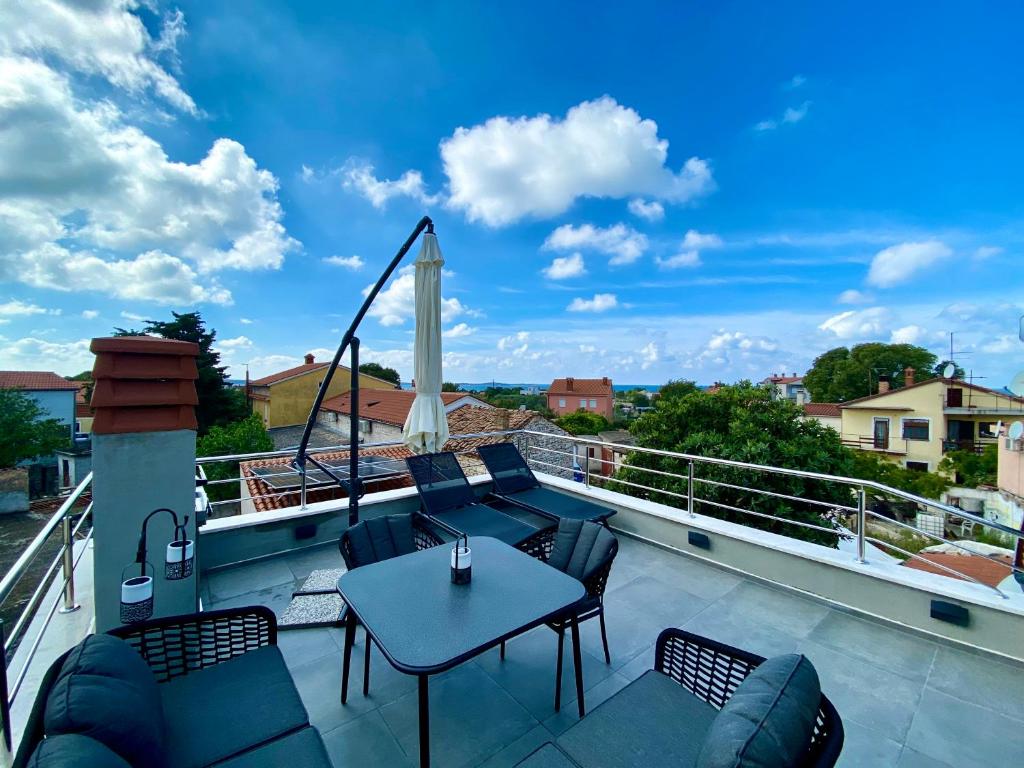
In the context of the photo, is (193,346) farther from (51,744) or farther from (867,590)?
(867,590)

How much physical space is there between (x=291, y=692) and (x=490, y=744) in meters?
0.91

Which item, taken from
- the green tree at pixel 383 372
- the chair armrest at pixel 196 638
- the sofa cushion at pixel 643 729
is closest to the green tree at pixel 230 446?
the chair armrest at pixel 196 638

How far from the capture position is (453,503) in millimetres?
4285

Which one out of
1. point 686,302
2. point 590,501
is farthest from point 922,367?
point 590,501

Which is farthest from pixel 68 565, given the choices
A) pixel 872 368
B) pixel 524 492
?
pixel 872 368

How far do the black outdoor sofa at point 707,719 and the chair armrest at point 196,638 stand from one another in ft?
4.33

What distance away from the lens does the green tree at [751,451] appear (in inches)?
273

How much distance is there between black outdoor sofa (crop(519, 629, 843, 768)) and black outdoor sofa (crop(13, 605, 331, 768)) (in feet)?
2.82

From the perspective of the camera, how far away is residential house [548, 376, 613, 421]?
48.2m

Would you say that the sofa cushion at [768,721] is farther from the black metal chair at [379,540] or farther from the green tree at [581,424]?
the green tree at [581,424]

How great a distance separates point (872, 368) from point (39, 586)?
155 ft

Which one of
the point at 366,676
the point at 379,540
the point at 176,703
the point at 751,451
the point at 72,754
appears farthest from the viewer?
the point at 751,451

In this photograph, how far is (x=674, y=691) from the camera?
1.58m

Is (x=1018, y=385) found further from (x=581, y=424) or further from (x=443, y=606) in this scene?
(x=581, y=424)
